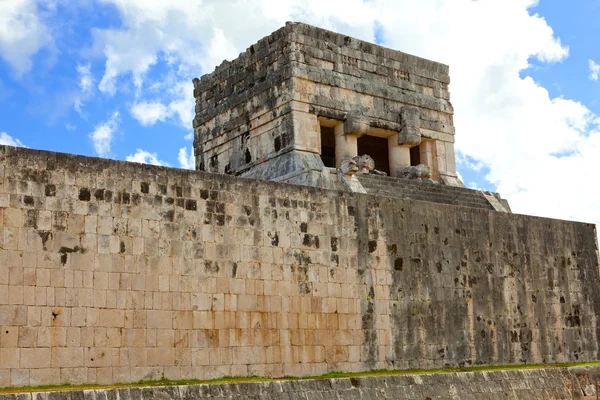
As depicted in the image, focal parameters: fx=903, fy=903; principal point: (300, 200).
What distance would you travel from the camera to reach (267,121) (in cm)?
2100

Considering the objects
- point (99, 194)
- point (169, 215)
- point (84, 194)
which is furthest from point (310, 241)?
point (84, 194)

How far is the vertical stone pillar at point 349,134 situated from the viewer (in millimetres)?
21000

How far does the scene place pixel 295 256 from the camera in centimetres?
1525

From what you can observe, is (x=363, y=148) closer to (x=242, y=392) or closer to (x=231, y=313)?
(x=231, y=313)

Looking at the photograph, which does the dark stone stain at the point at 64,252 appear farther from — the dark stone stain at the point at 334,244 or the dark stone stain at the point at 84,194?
the dark stone stain at the point at 334,244

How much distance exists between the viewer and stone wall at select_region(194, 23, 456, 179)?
20.5 metres

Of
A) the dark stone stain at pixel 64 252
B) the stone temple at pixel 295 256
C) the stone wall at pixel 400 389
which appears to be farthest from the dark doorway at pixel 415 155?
the dark stone stain at pixel 64 252

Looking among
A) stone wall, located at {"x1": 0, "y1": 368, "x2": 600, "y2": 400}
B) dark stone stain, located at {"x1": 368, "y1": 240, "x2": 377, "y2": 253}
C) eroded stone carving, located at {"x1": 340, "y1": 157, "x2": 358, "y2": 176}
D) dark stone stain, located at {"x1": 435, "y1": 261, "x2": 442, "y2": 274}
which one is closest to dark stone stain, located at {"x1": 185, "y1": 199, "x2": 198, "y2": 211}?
stone wall, located at {"x1": 0, "y1": 368, "x2": 600, "y2": 400}

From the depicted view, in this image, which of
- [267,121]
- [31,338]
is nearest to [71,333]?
[31,338]

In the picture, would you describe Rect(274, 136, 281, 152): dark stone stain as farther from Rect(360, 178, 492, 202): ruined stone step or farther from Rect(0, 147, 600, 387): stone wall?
Rect(0, 147, 600, 387): stone wall

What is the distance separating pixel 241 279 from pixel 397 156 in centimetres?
880

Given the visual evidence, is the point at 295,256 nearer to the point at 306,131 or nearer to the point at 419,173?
the point at 306,131

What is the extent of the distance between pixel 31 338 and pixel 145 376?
1.82 meters

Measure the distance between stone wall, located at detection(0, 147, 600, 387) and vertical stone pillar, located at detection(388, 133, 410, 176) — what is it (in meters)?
3.70
